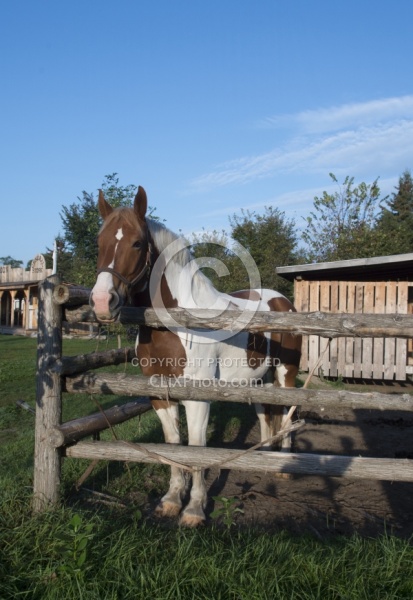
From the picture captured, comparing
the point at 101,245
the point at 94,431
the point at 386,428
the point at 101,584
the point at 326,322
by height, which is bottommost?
the point at 386,428

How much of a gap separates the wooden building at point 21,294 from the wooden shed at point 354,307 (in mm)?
15685

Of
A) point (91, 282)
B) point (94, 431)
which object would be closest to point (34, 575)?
point (94, 431)

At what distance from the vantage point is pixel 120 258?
3.15m

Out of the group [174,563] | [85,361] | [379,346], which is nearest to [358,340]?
[379,346]

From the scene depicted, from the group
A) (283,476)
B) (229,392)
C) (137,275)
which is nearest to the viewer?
(229,392)

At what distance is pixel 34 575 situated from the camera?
228 centimetres

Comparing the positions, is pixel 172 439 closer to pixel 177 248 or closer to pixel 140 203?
pixel 177 248

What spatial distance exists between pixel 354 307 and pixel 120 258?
8706mm

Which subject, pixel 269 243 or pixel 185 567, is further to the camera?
pixel 269 243

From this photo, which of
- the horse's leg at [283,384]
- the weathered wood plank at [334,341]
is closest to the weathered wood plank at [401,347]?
the weathered wood plank at [334,341]

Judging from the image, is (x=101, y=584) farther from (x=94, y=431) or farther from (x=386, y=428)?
(x=386, y=428)

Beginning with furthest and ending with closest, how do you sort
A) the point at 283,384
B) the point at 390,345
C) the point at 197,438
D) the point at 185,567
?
the point at 390,345
the point at 283,384
the point at 197,438
the point at 185,567

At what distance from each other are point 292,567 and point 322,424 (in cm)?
469

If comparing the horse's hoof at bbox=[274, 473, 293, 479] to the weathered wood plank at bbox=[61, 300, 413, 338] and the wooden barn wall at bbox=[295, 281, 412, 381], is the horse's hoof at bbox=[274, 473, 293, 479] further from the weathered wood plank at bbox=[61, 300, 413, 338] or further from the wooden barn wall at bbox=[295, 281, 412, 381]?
the wooden barn wall at bbox=[295, 281, 412, 381]
